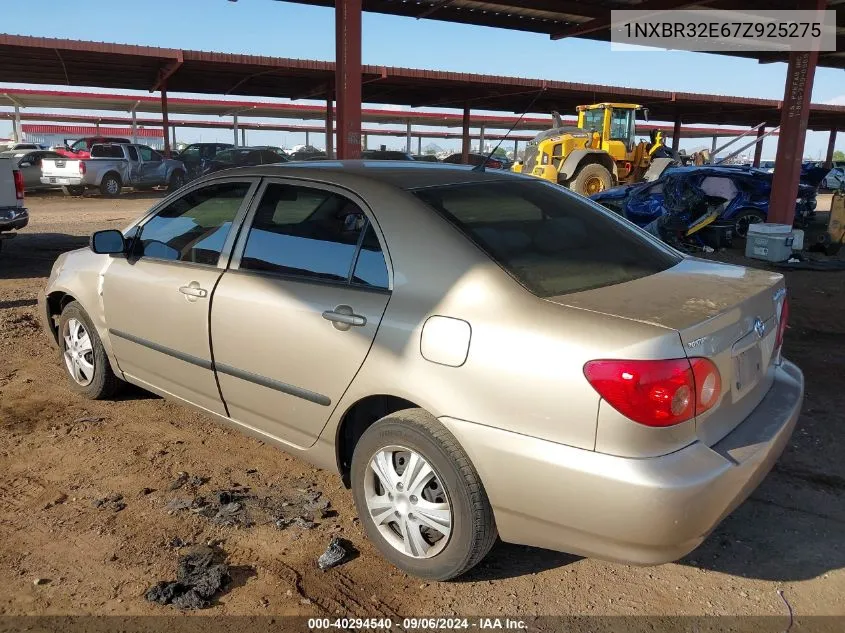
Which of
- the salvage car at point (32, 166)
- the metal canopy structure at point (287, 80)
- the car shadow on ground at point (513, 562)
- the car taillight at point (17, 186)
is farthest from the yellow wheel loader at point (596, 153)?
the salvage car at point (32, 166)

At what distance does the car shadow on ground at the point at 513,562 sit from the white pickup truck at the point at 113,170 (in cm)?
2196

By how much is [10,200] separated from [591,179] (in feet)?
41.6

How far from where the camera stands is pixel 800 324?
256 inches

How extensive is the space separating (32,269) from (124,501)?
7.02 m

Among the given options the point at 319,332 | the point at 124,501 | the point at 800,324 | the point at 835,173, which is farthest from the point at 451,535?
the point at 835,173

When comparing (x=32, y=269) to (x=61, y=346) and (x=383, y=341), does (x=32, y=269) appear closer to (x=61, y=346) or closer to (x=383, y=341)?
(x=61, y=346)

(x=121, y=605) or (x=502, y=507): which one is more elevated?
(x=502, y=507)

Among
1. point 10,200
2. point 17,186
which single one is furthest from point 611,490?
point 17,186

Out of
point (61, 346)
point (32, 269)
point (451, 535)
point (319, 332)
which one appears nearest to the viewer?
point (451, 535)

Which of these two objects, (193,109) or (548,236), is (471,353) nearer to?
(548,236)

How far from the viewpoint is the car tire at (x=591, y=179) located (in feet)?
54.1

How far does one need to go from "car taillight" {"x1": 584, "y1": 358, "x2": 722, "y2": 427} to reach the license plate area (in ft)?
1.17

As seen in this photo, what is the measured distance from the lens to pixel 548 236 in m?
2.88

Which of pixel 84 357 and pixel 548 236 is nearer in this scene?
pixel 548 236
